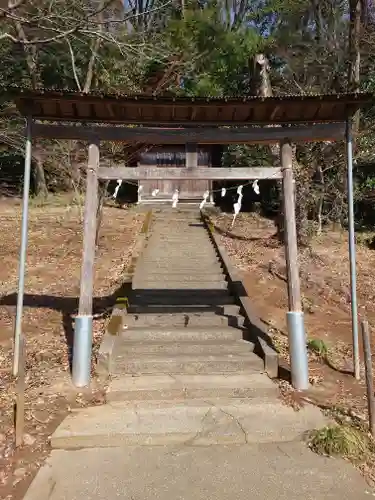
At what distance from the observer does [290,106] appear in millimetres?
5684

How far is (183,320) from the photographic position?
709cm

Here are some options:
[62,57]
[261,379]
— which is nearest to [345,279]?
[261,379]

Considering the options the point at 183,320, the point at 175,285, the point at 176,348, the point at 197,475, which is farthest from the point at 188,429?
the point at 175,285

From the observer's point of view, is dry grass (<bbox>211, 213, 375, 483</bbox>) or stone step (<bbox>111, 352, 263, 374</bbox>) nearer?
dry grass (<bbox>211, 213, 375, 483</bbox>)

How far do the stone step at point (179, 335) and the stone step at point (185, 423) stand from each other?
1.48 metres

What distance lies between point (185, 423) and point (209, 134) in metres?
3.69

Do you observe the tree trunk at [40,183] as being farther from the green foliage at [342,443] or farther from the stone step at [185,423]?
the green foliage at [342,443]

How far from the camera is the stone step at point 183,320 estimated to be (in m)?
7.02

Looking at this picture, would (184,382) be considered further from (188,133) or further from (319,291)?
(319,291)

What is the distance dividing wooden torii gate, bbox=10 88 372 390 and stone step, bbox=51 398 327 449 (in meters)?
0.71

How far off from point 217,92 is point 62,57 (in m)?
6.76

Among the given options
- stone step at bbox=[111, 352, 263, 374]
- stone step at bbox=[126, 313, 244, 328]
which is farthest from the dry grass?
stone step at bbox=[126, 313, 244, 328]

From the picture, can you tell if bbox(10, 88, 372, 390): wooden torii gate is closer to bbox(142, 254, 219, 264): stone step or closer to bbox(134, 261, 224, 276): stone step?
bbox(134, 261, 224, 276): stone step

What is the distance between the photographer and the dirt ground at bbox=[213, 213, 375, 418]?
5773 mm
